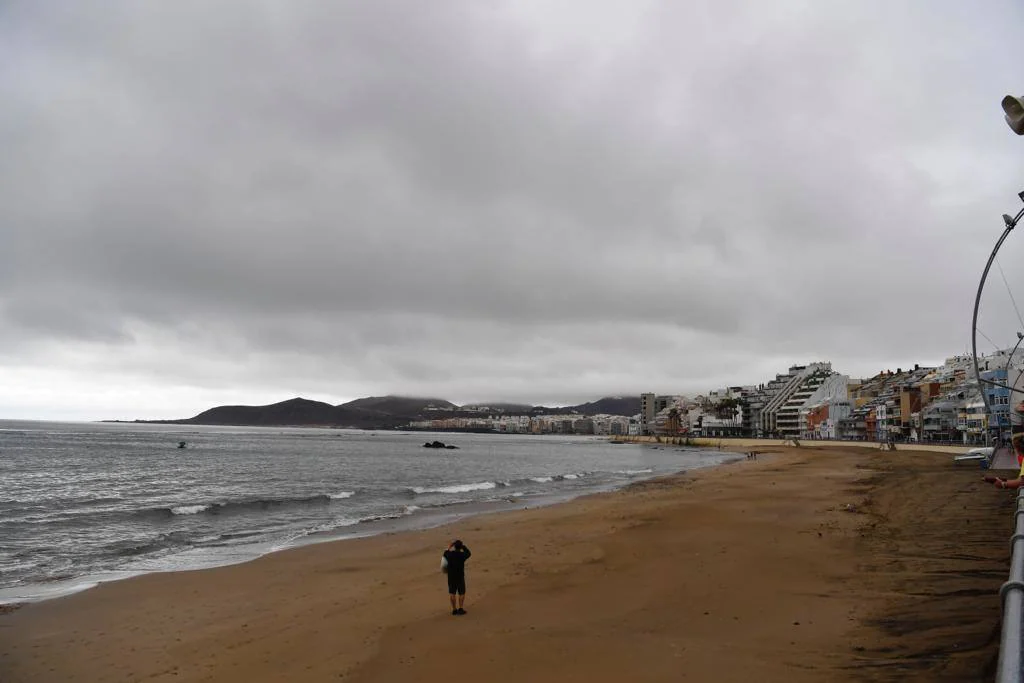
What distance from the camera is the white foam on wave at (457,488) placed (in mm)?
42625

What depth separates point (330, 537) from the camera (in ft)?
79.5

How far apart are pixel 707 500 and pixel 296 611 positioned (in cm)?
2093

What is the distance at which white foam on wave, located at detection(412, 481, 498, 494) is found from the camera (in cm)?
4262

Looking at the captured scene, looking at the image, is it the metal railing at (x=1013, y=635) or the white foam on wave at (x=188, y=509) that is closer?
the metal railing at (x=1013, y=635)

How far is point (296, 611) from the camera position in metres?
13.9

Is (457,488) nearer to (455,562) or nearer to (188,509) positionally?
(188,509)

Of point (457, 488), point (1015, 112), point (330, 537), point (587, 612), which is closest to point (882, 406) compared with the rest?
point (457, 488)

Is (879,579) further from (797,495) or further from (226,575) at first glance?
(797,495)

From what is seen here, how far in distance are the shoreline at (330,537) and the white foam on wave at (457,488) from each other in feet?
20.9

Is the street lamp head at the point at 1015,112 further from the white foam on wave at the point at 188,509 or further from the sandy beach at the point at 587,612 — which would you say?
the white foam on wave at the point at 188,509

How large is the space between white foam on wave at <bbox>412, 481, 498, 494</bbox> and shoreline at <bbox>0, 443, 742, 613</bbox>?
6368 millimetres

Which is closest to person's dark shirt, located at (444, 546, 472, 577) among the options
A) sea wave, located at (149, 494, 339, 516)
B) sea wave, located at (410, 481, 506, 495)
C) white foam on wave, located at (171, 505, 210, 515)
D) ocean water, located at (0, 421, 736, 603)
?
ocean water, located at (0, 421, 736, 603)

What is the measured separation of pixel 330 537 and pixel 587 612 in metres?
14.6

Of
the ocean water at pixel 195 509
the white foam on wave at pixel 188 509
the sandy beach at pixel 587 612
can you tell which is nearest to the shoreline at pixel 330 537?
the ocean water at pixel 195 509
